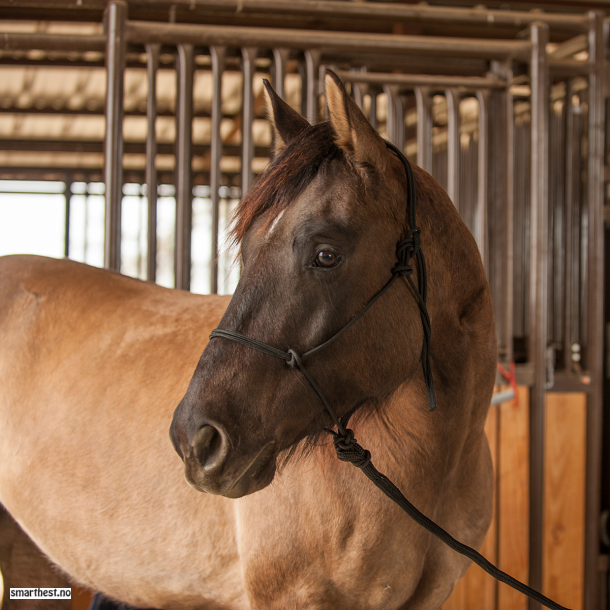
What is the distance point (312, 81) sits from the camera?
6.91ft

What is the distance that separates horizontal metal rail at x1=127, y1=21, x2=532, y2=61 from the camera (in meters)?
2.06

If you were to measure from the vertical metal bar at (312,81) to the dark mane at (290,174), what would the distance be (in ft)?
3.81

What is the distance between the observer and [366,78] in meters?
2.15

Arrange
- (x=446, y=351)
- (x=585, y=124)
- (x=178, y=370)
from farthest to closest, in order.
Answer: (x=585, y=124)
(x=178, y=370)
(x=446, y=351)

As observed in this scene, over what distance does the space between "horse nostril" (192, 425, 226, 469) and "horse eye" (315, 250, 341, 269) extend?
1.06ft

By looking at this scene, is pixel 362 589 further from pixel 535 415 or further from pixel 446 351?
pixel 535 415

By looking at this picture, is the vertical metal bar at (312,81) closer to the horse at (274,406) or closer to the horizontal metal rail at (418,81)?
the horizontal metal rail at (418,81)

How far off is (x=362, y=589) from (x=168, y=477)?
1.64 feet

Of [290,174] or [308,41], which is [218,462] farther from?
[308,41]

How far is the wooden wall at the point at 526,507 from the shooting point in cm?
216

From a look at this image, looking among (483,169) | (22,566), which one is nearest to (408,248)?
(483,169)

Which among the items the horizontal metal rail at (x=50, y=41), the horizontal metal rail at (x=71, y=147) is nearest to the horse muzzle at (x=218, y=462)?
the horizontal metal rail at (x=50, y=41)

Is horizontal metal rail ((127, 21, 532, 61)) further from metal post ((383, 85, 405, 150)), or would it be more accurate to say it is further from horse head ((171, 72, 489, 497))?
horse head ((171, 72, 489, 497))

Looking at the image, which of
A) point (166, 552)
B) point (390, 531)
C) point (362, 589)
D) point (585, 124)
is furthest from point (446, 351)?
point (585, 124)
